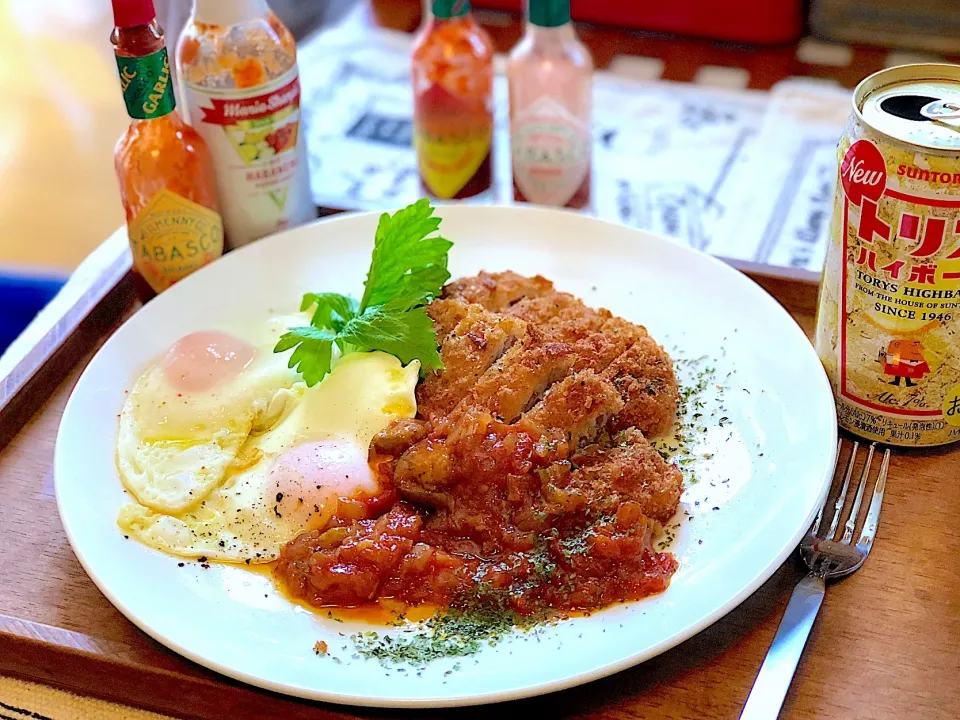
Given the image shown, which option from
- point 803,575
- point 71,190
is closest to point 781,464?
point 803,575

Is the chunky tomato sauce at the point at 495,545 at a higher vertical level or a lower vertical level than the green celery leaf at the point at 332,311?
lower

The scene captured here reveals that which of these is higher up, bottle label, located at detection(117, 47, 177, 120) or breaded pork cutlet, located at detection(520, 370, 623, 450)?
bottle label, located at detection(117, 47, 177, 120)

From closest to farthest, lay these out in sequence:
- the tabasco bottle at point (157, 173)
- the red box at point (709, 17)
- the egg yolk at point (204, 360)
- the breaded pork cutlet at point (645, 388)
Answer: the breaded pork cutlet at point (645, 388), the egg yolk at point (204, 360), the tabasco bottle at point (157, 173), the red box at point (709, 17)

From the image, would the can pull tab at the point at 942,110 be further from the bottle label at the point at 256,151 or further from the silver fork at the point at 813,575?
the bottle label at the point at 256,151

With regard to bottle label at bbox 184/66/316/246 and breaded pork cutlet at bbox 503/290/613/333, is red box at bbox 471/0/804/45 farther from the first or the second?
breaded pork cutlet at bbox 503/290/613/333

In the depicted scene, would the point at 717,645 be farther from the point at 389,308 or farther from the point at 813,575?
the point at 389,308

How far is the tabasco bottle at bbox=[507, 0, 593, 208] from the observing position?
8.84 feet

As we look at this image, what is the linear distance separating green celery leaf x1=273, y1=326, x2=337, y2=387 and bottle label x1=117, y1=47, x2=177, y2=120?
0.60 m

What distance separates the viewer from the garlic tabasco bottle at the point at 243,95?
2.22m

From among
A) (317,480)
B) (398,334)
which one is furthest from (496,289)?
(317,480)

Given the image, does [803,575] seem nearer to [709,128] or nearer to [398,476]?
[398,476]

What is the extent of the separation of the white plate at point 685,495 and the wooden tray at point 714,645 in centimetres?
7

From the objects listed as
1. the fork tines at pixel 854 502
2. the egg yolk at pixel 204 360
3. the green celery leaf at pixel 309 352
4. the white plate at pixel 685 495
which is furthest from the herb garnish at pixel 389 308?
the fork tines at pixel 854 502

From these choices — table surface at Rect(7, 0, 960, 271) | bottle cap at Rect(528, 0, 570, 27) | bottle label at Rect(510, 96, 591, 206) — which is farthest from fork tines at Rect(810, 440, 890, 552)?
table surface at Rect(7, 0, 960, 271)
